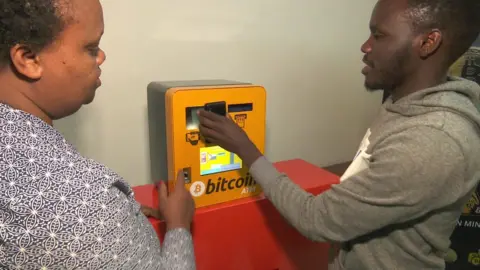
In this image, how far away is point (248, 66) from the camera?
1415mm

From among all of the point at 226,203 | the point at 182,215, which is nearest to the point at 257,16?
the point at 226,203

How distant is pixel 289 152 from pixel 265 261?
630 millimetres

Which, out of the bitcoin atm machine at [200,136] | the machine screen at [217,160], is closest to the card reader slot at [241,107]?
the bitcoin atm machine at [200,136]

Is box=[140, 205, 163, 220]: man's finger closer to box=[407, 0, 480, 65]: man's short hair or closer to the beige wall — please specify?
the beige wall

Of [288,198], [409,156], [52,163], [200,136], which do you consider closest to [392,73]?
[409,156]

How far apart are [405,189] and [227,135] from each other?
431 mm

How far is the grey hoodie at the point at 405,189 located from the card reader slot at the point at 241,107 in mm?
232

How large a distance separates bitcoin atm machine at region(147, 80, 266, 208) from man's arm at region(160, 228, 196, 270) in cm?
20

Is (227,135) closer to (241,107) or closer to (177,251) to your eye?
(241,107)

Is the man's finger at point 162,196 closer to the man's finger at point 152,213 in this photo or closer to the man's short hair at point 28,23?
the man's finger at point 152,213

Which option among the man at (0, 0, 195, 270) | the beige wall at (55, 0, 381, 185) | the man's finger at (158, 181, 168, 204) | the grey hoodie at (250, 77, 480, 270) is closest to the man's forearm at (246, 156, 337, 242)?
the grey hoodie at (250, 77, 480, 270)

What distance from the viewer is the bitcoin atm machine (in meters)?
0.92

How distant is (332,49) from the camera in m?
1.62

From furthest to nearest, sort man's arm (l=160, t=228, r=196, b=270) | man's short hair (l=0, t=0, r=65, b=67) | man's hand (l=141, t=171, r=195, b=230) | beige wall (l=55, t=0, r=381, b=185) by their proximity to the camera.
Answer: beige wall (l=55, t=0, r=381, b=185) → man's hand (l=141, t=171, r=195, b=230) → man's arm (l=160, t=228, r=196, b=270) → man's short hair (l=0, t=0, r=65, b=67)
